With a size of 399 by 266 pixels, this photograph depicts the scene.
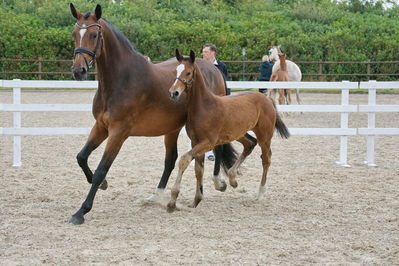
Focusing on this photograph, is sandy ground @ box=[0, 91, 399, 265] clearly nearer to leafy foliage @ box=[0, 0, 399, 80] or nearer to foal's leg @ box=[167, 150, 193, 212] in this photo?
foal's leg @ box=[167, 150, 193, 212]

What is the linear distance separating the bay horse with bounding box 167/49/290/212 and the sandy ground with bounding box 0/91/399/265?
505 mm

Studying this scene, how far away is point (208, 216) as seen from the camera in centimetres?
574

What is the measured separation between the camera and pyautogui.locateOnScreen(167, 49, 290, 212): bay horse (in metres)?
5.70

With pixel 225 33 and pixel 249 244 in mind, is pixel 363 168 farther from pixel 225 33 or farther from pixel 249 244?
pixel 225 33

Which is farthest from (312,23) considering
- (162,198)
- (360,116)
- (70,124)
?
(162,198)

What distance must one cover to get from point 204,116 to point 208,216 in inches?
39.8

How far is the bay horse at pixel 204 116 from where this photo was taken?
570cm

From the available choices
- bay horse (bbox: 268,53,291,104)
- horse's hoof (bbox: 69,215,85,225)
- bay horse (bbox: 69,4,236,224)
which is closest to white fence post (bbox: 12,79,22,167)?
bay horse (bbox: 69,4,236,224)

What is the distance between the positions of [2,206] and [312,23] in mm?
30429

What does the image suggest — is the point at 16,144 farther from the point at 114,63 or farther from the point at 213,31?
the point at 213,31

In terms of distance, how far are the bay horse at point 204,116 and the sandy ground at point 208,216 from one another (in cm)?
50

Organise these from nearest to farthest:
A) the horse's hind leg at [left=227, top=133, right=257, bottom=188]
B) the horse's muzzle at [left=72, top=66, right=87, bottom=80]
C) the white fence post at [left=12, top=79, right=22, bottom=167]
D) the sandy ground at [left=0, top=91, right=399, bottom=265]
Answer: the sandy ground at [left=0, top=91, right=399, bottom=265]
the horse's muzzle at [left=72, top=66, right=87, bottom=80]
the horse's hind leg at [left=227, top=133, right=257, bottom=188]
the white fence post at [left=12, top=79, right=22, bottom=167]

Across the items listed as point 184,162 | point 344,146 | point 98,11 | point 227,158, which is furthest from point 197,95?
point 344,146

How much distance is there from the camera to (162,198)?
21.1 ft
